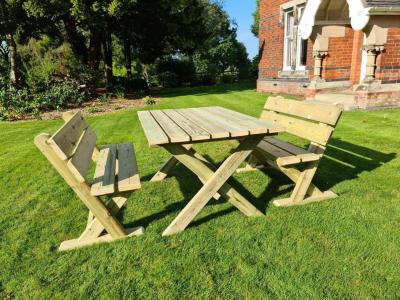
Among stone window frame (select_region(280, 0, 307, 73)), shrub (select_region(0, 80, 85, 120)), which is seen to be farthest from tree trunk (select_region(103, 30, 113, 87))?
stone window frame (select_region(280, 0, 307, 73))

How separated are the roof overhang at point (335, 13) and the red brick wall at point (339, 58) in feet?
1.82

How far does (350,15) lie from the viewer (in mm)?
8375

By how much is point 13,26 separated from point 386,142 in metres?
13.7

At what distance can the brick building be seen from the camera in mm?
8188

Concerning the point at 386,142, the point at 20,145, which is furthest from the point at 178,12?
the point at 386,142

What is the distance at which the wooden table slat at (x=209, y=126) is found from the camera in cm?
273

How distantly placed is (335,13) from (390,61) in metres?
2.39

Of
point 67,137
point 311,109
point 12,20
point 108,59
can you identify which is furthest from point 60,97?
point 311,109

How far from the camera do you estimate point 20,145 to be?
21.7 ft

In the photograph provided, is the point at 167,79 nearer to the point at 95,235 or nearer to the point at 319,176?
the point at 319,176

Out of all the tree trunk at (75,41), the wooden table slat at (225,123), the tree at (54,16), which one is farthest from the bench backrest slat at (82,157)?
the tree trunk at (75,41)

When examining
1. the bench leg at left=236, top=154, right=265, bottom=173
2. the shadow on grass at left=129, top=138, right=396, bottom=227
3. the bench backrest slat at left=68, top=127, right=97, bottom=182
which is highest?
the bench backrest slat at left=68, top=127, right=97, bottom=182

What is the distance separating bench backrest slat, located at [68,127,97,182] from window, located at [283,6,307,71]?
11221 mm

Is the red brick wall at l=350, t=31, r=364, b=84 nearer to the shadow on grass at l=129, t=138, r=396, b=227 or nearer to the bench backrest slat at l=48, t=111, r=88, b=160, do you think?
the shadow on grass at l=129, t=138, r=396, b=227
